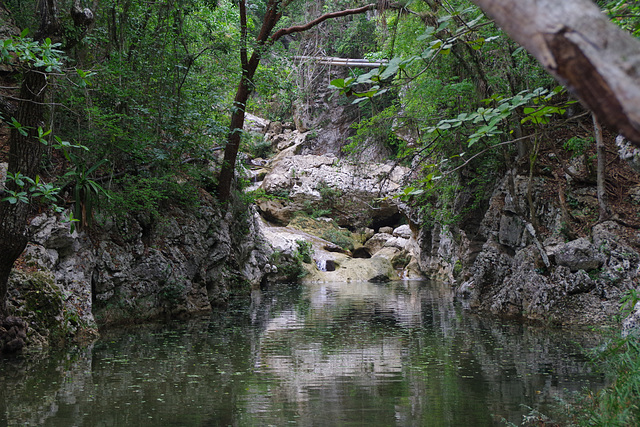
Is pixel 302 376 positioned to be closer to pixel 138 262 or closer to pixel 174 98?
pixel 138 262

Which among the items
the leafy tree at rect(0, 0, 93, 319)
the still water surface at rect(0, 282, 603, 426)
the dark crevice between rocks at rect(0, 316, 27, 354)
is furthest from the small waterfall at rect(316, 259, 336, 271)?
the leafy tree at rect(0, 0, 93, 319)

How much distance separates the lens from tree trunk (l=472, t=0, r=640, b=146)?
153cm

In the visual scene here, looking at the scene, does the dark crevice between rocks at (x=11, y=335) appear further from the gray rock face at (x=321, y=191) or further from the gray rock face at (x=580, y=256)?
the gray rock face at (x=321, y=191)

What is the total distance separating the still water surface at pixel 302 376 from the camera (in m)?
4.61

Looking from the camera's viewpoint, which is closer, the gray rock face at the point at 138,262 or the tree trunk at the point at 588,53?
the tree trunk at the point at 588,53

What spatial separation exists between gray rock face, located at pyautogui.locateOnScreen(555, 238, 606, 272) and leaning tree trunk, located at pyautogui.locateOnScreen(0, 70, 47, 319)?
9647 millimetres

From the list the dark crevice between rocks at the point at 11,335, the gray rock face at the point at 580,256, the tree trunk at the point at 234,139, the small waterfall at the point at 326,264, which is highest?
the tree trunk at the point at 234,139

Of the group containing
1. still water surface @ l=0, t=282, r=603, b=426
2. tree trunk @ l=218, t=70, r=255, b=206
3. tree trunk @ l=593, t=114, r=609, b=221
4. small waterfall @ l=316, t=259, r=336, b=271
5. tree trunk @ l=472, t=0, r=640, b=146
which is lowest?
still water surface @ l=0, t=282, r=603, b=426

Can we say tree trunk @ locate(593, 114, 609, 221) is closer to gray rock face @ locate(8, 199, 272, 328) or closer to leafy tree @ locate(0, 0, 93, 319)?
leafy tree @ locate(0, 0, 93, 319)

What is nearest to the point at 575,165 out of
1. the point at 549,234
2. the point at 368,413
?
the point at 549,234

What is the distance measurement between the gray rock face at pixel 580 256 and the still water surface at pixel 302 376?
5.26ft

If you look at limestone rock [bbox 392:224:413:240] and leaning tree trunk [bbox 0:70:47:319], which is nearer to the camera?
leaning tree trunk [bbox 0:70:47:319]

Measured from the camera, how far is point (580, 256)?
9.60 meters

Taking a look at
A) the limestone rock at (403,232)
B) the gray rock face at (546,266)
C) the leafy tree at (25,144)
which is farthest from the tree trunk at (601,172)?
the limestone rock at (403,232)
